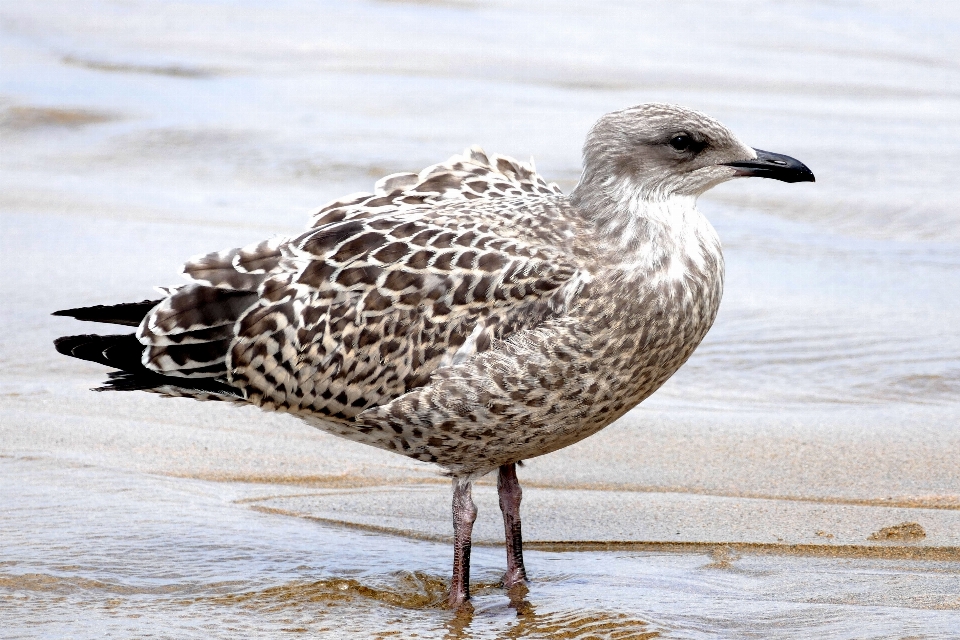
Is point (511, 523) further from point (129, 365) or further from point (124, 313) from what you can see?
point (124, 313)

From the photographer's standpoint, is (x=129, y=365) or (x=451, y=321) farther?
(x=129, y=365)

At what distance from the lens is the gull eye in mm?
5234

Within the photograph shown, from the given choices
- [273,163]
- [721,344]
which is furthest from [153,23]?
[721,344]

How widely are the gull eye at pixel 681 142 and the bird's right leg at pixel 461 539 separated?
4.63 ft

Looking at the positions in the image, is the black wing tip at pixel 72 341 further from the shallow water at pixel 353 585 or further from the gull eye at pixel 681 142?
the gull eye at pixel 681 142

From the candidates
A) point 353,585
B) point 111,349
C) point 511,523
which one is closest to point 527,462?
point 511,523

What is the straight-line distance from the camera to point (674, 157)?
5238 mm

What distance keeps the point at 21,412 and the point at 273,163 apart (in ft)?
15.0

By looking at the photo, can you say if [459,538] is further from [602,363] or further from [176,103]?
[176,103]

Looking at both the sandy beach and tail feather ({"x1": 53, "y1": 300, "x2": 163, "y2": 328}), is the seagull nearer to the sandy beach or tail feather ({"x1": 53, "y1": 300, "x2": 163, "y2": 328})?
tail feather ({"x1": 53, "y1": 300, "x2": 163, "y2": 328})

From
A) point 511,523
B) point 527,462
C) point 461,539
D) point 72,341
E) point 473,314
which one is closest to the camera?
point 473,314

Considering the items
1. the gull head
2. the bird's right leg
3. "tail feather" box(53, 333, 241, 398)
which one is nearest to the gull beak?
the gull head

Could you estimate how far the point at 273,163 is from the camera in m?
10.9

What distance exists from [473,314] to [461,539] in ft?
2.64
